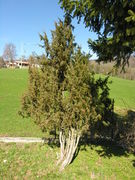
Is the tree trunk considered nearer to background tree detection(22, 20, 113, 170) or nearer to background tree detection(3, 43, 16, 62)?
background tree detection(22, 20, 113, 170)

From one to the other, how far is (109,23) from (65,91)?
2335 millimetres

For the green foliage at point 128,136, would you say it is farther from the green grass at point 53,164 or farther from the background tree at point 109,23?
the background tree at point 109,23

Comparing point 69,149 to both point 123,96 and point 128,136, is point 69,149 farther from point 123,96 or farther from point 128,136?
point 123,96

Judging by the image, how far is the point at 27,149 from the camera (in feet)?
20.1

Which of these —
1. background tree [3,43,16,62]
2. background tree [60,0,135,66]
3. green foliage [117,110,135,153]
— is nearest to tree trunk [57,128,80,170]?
green foliage [117,110,135,153]

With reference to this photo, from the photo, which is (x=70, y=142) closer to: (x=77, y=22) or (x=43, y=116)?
(x=43, y=116)

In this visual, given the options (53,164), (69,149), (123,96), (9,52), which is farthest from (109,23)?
(9,52)

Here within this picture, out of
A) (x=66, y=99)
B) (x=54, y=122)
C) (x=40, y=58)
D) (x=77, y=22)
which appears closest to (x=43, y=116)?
(x=54, y=122)

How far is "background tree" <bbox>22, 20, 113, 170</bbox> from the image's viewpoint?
448 centimetres

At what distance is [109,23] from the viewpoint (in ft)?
14.0

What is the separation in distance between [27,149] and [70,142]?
80.7 inches

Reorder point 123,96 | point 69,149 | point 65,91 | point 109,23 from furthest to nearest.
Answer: point 123,96 → point 69,149 → point 65,91 → point 109,23

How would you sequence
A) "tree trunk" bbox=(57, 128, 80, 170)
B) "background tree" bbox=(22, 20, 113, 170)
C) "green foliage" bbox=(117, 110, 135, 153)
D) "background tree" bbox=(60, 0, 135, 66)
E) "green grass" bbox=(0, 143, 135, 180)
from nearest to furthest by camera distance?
"background tree" bbox=(60, 0, 135, 66) → "background tree" bbox=(22, 20, 113, 170) → "green grass" bbox=(0, 143, 135, 180) → "tree trunk" bbox=(57, 128, 80, 170) → "green foliage" bbox=(117, 110, 135, 153)

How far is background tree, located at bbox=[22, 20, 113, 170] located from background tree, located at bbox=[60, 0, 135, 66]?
601 mm
